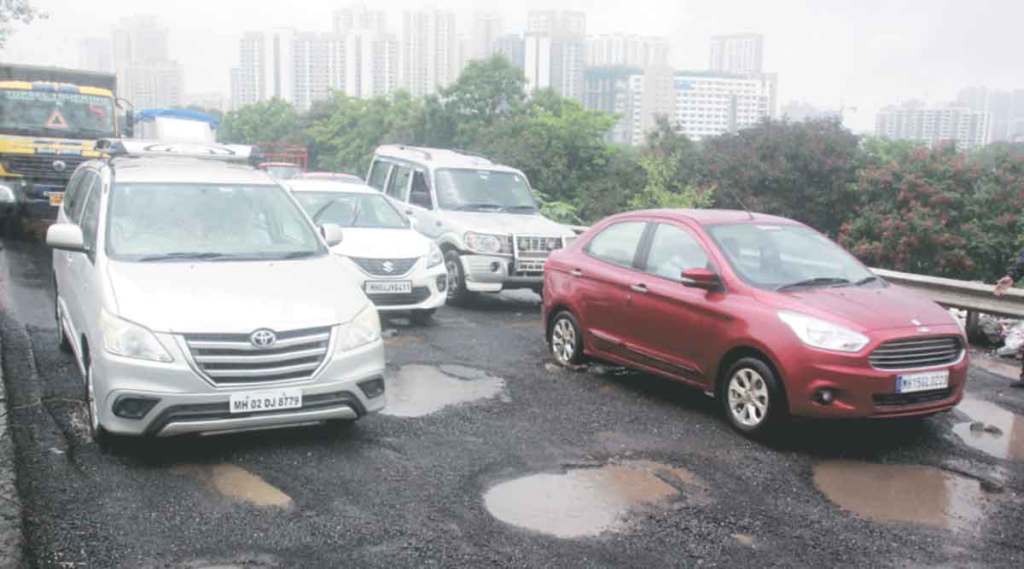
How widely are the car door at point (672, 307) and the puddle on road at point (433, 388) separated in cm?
130

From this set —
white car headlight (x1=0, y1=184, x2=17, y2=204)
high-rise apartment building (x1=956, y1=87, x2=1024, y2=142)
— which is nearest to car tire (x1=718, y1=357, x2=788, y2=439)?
white car headlight (x1=0, y1=184, x2=17, y2=204)

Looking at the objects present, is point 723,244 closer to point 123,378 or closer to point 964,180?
point 123,378

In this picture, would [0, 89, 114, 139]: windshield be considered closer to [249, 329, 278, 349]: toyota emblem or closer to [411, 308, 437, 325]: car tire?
[411, 308, 437, 325]: car tire

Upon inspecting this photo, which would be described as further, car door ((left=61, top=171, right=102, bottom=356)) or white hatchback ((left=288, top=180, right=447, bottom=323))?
white hatchback ((left=288, top=180, right=447, bottom=323))

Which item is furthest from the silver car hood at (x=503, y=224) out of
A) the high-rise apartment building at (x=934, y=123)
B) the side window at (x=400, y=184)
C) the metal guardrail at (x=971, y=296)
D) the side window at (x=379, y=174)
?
the high-rise apartment building at (x=934, y=123)

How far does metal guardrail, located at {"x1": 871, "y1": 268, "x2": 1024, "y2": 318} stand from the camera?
31.7ft

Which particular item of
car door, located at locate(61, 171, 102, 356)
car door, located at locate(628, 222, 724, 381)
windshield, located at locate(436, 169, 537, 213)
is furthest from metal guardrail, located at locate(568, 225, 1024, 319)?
car door, located at locate(61, 171, 102, 356)

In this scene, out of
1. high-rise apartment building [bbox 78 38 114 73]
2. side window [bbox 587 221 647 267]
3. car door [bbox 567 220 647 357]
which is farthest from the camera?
high-rise apartment building [bbox 78 38 114 73]

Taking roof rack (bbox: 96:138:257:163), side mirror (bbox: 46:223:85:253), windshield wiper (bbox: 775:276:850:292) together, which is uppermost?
roof rack (bbox: 96:138:257:163)

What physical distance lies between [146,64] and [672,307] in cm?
10128

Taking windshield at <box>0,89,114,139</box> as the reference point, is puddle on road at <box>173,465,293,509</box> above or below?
below

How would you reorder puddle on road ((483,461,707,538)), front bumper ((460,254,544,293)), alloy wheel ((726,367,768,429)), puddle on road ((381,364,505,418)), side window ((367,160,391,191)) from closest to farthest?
puddle on road ((483,461,707,538)) → alloy wheel ((726,367,768,429)) → puddle on road ((381,364,505,418)) → front bumper ((460,254,544,293)) → side window ((367,160,391,191))

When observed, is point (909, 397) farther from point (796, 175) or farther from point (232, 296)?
point (796, 175)

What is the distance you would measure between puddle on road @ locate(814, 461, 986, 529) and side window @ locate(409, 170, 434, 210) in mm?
8105
